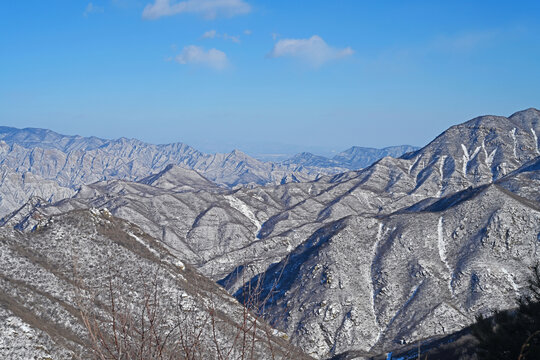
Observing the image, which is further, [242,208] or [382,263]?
[242,208]

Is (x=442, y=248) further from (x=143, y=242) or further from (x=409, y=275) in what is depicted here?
→ (x=143, y=242)

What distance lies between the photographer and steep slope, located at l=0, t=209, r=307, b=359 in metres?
29.2

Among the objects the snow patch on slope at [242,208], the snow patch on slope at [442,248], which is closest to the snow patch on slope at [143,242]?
the snow patch on slope at [442,248]

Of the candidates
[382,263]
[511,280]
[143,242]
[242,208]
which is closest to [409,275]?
[382,263]

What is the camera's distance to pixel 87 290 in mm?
36031

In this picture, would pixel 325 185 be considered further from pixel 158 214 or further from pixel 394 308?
pixel 394 308

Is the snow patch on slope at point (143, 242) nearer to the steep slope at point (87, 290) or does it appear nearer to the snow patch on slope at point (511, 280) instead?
the steep slope at point (87, 290)

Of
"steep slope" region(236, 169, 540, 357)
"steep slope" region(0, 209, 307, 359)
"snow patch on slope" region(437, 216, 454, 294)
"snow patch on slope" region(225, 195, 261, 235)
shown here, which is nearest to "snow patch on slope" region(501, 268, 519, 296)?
"steep slope" region(236, 169, 540, 357)

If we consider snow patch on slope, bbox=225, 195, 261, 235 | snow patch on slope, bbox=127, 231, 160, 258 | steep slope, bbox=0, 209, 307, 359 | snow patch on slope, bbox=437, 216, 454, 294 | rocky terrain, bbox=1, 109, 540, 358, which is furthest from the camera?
snow patch on slope, bbox=225, 195, 261, 235

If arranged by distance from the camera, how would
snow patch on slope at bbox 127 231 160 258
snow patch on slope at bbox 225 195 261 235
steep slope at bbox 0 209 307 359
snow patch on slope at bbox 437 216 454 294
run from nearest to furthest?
steep slope at bbox 0 209 307 359 < snow patch on slope at bbox 127 231 160 258 < snow patch on slope at bbox 437 216 454 294 < snow patch on slope at bbox 225 195 261 235

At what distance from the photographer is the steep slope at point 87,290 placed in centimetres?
2916

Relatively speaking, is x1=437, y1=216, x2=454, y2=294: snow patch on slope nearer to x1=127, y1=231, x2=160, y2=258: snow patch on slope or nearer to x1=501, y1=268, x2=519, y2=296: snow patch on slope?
A: x1=501, y1=268, x2=519, y2=296: snow patch on slope

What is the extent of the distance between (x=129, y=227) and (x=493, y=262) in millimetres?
57890

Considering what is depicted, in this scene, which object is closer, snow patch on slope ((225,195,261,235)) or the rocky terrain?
the rocky terrain
